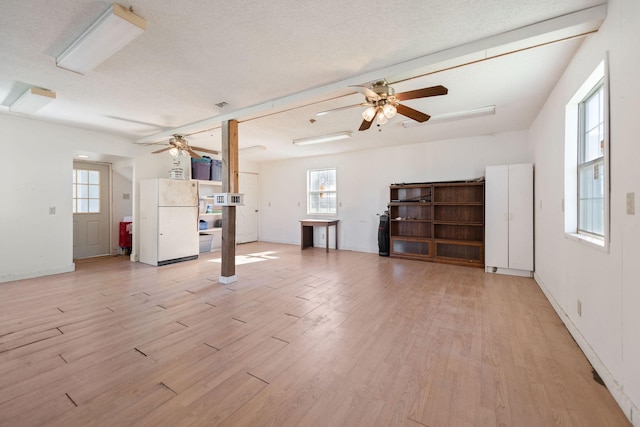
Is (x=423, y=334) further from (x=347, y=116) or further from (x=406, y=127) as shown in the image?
(x=406, y=127)

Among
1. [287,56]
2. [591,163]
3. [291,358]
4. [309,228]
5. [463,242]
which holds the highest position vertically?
[287,56]

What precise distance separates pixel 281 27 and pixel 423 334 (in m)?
3.01

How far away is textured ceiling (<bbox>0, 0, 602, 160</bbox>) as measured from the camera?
6.64 feet

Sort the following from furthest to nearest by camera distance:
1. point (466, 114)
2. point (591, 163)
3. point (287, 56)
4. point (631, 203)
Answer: point (466, 114)
point (287, 56)
point (591, 163)
point (631, 203)

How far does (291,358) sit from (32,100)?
461 centimetres

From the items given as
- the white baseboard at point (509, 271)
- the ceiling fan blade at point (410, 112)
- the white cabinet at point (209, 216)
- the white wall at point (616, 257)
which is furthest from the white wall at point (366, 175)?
the ceiling fan blade at point (410, 112)

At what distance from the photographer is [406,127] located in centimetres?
486

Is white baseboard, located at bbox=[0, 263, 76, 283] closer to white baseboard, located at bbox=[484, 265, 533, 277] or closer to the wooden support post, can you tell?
the wooden support post

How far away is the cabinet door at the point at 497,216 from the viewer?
15.2ft

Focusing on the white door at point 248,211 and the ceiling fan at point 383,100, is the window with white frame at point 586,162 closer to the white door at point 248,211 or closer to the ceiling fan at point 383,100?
the ceiling fan at point 383,100

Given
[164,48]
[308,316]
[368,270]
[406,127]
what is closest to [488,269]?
[368,270]

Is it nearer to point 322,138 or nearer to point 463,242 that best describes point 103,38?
point 322,138

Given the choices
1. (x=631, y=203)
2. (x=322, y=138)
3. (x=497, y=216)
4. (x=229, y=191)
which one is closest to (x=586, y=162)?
(x=631, y=203)

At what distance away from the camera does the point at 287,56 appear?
2.64 meters
